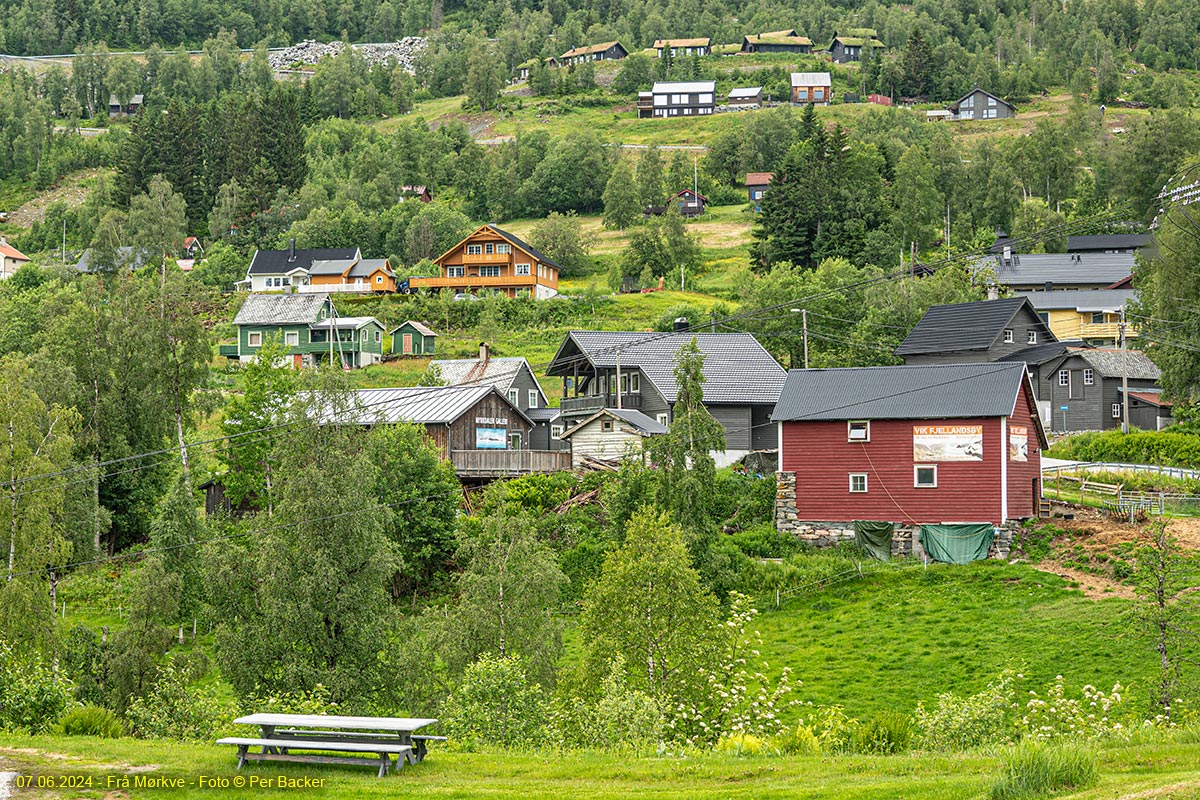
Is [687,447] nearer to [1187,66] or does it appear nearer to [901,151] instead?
[901,151]

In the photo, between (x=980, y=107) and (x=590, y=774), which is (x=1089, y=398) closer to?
(x=590, y=774)

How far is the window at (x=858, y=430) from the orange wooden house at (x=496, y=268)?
5389cm

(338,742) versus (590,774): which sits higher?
(338,742)

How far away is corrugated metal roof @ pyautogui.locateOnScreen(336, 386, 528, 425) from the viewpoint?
177 ft

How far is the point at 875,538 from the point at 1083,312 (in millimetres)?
46815

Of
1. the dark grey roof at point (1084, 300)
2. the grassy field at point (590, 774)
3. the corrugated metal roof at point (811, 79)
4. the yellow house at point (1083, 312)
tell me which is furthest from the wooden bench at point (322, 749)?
the corrugated metal roof at point (811, 79)

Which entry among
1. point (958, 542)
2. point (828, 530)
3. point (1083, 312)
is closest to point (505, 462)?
point (828, 530)

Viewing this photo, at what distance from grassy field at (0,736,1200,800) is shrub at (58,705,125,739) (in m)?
2.18

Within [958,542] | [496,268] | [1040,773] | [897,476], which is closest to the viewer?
[1040,773]

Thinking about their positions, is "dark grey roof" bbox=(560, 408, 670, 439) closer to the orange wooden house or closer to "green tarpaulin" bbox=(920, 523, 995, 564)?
"green tarpaulin" bbox=(920, 523, 995, 564)

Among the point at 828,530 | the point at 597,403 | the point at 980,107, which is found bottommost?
the point at 828,530

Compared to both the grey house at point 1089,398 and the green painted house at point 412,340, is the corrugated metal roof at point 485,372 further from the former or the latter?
the grey house at point 1089,398

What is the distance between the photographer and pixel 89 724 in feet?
65.9

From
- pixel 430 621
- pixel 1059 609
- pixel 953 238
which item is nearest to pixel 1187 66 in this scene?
pixel 953 238
